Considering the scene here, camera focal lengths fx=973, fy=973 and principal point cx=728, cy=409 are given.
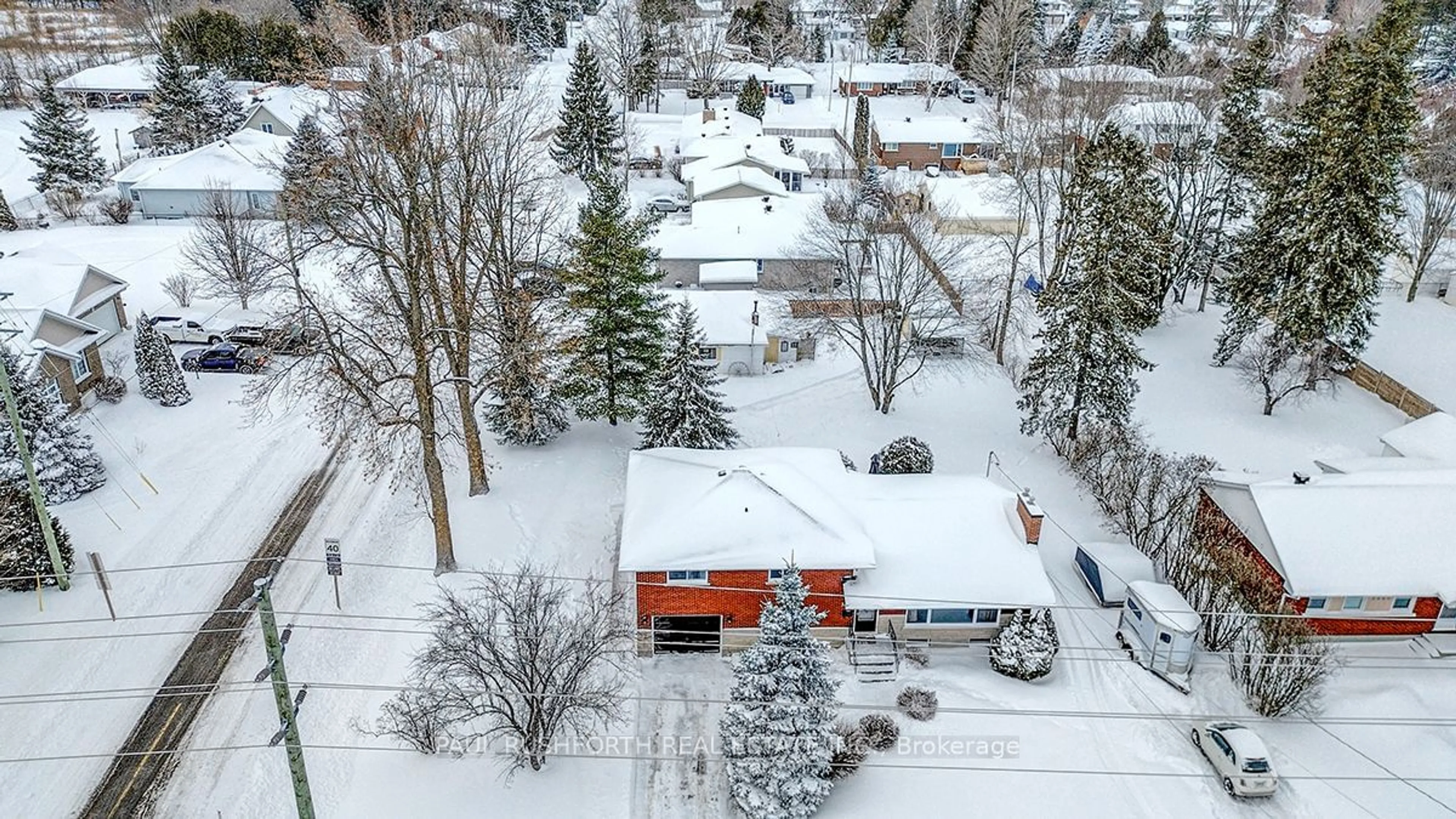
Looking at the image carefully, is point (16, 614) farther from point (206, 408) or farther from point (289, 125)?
point (289, 125)

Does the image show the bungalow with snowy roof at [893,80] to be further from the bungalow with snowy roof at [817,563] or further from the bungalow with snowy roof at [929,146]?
the bungalow with snowy roof at [817,563]

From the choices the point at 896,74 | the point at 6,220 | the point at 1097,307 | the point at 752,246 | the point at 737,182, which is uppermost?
the point at 896,74

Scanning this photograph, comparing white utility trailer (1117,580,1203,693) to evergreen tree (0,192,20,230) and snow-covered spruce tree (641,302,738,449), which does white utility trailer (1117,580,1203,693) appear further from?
evergreen tree (0,192,20,230)

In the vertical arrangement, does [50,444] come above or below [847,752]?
above

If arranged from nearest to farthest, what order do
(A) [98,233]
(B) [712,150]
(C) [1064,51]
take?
1. (A) [98,233]
2. (B) [712,150]
3. (C) [1064,51]

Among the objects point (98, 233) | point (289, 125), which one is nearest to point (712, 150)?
point (289, 125)

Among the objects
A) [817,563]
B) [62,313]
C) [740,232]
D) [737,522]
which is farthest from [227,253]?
[817,563]

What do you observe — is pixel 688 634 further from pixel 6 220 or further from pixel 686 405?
pixel 6 220
